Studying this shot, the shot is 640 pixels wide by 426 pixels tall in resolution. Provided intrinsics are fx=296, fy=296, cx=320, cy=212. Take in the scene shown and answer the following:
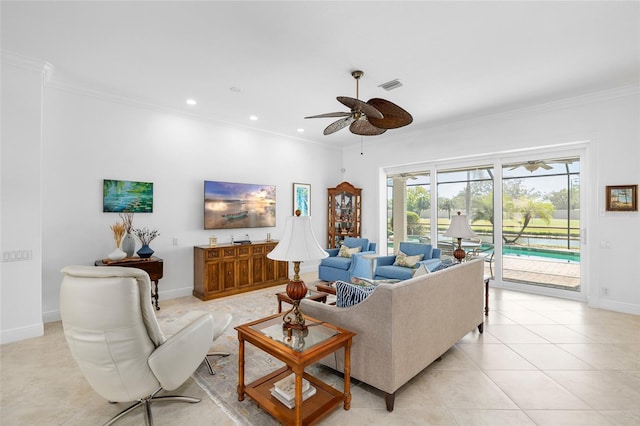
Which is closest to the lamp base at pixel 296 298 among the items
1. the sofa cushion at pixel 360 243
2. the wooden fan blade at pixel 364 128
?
the wooden fan blade at pixel 364 128

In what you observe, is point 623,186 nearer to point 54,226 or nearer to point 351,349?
point 351,349

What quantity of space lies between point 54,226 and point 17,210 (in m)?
0.59

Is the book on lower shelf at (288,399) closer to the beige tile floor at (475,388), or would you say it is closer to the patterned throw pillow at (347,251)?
the beige tile floor at (475,388)

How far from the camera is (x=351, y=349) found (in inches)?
89.4

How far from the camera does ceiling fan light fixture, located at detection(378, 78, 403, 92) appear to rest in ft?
12.3

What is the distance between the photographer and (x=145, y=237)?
14.5 feet

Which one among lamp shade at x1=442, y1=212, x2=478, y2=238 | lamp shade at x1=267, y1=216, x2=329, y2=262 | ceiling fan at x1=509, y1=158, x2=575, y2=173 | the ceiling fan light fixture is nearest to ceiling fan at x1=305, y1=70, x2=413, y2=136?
the ceiling fan light fixture

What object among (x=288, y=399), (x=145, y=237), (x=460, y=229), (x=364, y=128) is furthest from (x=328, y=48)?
(x=145, y=237)

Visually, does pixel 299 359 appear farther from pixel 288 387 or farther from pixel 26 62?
pixel 26 62

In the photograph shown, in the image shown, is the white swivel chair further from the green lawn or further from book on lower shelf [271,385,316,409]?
the green lawn

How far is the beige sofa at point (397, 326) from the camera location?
2041mm

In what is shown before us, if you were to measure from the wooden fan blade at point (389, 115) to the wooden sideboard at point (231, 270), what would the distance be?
10.3 feet

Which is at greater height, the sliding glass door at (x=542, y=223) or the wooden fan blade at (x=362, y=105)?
the wooden fan blade at (x=362, y=105)

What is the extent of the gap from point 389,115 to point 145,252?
367cm
